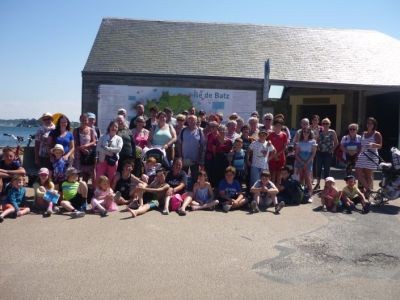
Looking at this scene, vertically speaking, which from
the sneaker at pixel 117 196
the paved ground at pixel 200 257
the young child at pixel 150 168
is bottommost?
the paved ground at pixel 200 257

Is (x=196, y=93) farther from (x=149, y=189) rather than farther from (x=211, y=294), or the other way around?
(x=211, y=294)

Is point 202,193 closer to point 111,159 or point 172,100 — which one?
point 111,159

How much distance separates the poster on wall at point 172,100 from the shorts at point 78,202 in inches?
266

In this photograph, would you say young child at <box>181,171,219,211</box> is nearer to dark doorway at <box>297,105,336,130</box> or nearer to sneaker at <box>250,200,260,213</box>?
sneaker at <box>250,200,260,213</box>

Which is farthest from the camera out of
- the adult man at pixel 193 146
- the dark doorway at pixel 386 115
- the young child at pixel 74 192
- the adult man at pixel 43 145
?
the dark doorway at pixel 386 115

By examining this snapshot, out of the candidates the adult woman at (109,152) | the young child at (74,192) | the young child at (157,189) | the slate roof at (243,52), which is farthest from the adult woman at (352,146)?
the slate roof at (243,52)

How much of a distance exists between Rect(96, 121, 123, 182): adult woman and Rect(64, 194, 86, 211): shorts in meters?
0.68

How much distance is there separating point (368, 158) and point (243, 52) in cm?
928

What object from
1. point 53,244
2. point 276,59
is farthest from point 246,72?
point 53,244

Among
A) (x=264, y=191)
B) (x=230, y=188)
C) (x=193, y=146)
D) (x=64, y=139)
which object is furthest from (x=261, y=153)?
(x=64, y=139)

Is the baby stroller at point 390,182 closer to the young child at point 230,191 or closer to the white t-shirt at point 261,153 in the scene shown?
the white t-shirt at point 261,153

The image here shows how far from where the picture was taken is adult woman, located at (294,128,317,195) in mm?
8906

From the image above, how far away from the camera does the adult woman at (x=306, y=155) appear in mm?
8906

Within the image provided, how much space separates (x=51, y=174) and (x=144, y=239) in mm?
2952
